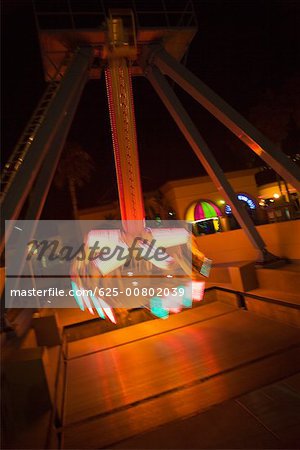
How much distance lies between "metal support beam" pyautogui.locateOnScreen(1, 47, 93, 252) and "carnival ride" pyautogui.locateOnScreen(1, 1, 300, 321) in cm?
3

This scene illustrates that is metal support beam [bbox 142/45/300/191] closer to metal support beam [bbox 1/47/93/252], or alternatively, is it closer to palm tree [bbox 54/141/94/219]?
metal support beam [bbox 1/47/93/252]

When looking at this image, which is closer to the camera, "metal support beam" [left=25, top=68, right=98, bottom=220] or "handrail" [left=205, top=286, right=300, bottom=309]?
"handrail" [left=205, top=286, right=300, bottom=309]

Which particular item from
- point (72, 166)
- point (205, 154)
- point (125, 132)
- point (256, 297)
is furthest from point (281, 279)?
point (72, 166)

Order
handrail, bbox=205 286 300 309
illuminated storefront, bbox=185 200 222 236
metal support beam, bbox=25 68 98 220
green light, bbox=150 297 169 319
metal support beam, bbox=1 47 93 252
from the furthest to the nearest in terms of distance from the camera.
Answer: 1. illuminated storefront, bbox=185 200 222 236
2. green light, bbox=150 297 169 319
3. metal support beam, bbox=25 68 98 220
4. handrail, bbox=205 286 300 309
5. metal support beam, bbox=1 47 93 252

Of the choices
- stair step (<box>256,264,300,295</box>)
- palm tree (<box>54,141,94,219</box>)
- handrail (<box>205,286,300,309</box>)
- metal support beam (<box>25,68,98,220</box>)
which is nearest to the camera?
handrail (<box>205,286,300,309</box>)

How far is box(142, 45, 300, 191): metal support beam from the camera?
8.59 m

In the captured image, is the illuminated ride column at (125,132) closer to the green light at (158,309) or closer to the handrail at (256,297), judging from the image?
the green light at (158,309)

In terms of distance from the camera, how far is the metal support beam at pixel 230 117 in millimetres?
8594

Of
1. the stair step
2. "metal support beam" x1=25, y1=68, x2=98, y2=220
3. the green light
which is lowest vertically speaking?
the green light

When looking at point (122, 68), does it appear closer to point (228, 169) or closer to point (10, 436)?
point (10, 436)

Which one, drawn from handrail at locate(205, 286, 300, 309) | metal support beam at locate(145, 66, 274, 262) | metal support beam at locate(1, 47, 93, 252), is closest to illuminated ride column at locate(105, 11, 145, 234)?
metal support beam at locate(1, 47, 93, 252)

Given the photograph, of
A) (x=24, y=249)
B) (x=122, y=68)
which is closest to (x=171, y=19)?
(x=122, y=68)

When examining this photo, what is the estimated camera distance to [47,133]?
26.1 feet

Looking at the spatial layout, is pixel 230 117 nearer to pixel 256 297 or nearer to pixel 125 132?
pixel 125 132
